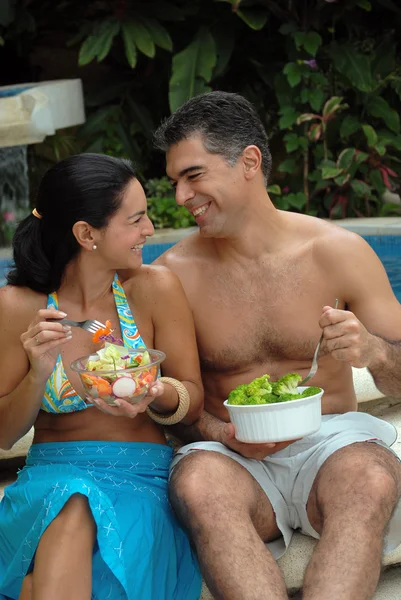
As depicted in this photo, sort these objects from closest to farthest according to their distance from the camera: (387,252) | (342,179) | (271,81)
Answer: (387,252), (342,179), (271,81)

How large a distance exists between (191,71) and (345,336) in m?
5.92

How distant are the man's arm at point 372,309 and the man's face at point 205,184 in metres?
0.38

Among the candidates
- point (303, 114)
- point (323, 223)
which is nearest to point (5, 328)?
point (323, 223)

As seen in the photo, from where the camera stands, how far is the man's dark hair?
2.99 meters

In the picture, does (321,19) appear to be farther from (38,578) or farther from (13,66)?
(38,578)

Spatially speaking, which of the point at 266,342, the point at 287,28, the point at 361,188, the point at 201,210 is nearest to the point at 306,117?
the point at 361,188

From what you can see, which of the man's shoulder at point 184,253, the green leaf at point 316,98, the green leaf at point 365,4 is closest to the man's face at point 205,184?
the man's shoulder at point 184,253

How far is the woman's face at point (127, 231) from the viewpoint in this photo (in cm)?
274

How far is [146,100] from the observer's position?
360 inches

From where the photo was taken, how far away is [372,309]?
9.55ft

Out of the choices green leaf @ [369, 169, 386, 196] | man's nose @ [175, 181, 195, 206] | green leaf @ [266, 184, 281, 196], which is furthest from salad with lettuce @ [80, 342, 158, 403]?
green leaf @ [369, 169, 386, 196]

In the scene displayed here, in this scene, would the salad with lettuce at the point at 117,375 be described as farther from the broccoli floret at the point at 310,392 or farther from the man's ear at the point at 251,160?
the man's ear at the point at 251,160

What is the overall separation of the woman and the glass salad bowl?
42mm

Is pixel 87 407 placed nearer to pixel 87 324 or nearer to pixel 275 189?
pixel 87 324
